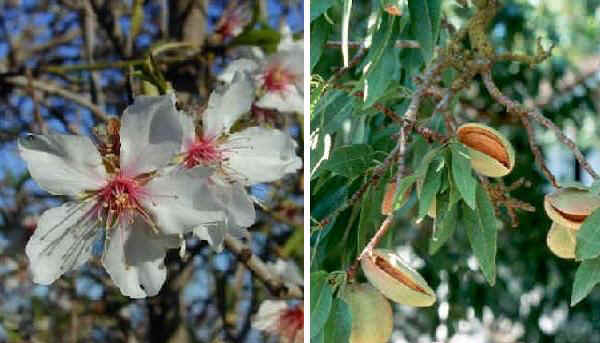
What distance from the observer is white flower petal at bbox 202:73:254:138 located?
50 centimetres

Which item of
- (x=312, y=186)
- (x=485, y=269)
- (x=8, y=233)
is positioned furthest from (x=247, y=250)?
(x=8, y=233)

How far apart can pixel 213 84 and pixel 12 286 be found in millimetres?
432

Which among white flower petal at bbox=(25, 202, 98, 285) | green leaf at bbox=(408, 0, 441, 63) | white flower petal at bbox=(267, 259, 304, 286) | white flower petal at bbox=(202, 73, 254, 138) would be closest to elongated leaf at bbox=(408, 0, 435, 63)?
green leaf at bbox=(408, 0, 441, 63)

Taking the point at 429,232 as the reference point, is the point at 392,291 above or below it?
above

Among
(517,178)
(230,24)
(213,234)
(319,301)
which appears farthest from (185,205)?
(517,178)

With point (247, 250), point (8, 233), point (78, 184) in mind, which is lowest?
point (8, 233)

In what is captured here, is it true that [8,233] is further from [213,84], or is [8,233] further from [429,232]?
[429,232]

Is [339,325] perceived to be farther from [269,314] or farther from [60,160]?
[269,314]

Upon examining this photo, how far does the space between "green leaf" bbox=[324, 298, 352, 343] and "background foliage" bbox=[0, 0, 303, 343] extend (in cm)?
33

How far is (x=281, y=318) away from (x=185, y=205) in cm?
45

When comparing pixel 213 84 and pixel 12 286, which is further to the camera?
pixel 12 286

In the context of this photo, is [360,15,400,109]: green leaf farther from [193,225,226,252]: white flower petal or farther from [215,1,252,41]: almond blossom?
[215,1,252,41]: almond blossom

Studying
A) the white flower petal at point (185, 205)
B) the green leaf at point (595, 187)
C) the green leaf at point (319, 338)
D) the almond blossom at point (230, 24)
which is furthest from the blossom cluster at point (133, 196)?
the almond blossom at point (230, 24)

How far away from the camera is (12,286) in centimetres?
114
